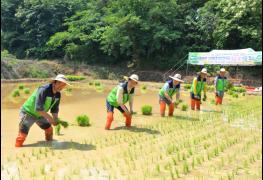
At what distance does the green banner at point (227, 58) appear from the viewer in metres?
22.9

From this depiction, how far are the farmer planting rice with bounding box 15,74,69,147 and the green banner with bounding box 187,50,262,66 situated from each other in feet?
58.5

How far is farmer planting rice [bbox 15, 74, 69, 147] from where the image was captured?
6.52m

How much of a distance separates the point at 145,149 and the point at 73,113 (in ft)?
18.6

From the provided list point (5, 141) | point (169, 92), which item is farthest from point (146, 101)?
point (5, 141)

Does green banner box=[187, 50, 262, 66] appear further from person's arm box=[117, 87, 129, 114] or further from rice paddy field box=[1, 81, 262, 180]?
person's arm box=[117, 87, 129, 114]

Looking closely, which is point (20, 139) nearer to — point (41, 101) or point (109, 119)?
point (41, 101)

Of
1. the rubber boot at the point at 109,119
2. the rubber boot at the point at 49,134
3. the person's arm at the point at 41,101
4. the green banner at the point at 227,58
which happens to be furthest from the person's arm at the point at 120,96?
the green banner at the point at 227,58

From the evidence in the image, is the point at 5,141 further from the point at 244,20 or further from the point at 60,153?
the point at 244,20

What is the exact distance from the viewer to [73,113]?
1216 centimetres

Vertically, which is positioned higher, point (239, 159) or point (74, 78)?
point (74, 78)

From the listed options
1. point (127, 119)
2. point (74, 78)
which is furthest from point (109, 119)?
point (74, 78)

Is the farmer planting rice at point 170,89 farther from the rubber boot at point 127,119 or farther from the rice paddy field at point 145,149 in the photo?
the rubber boot at point 127,119

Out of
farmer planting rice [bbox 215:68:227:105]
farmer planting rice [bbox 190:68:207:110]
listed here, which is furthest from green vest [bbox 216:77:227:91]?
farmer planting rice [bbox 190:68:207:110]

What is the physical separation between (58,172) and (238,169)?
2440 mm
